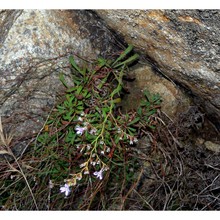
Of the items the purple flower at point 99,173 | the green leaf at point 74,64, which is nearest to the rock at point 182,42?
the green leaf at point 74,64

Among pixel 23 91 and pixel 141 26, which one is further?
pixel 23 91


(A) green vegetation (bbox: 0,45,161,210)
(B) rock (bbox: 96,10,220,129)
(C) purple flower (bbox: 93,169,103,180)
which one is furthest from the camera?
(A) green vegetation (bbox: 0,45,161,210)

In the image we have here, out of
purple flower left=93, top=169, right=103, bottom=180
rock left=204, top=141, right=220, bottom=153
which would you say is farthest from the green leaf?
rock left=204, top=141, right=220, bottom=153

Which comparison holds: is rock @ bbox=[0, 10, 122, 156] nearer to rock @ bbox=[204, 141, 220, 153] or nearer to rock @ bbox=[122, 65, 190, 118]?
rock @ bbox=[122, 65, 190, 118]

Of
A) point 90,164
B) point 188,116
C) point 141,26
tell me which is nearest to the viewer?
point 141,26

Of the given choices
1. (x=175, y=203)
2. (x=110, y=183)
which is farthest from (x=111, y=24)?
(x=175, y=203)

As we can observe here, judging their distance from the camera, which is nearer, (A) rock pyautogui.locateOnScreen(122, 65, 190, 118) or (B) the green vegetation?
(B) the green vegetation

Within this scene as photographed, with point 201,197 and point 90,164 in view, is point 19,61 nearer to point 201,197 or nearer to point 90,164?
point 90,164
